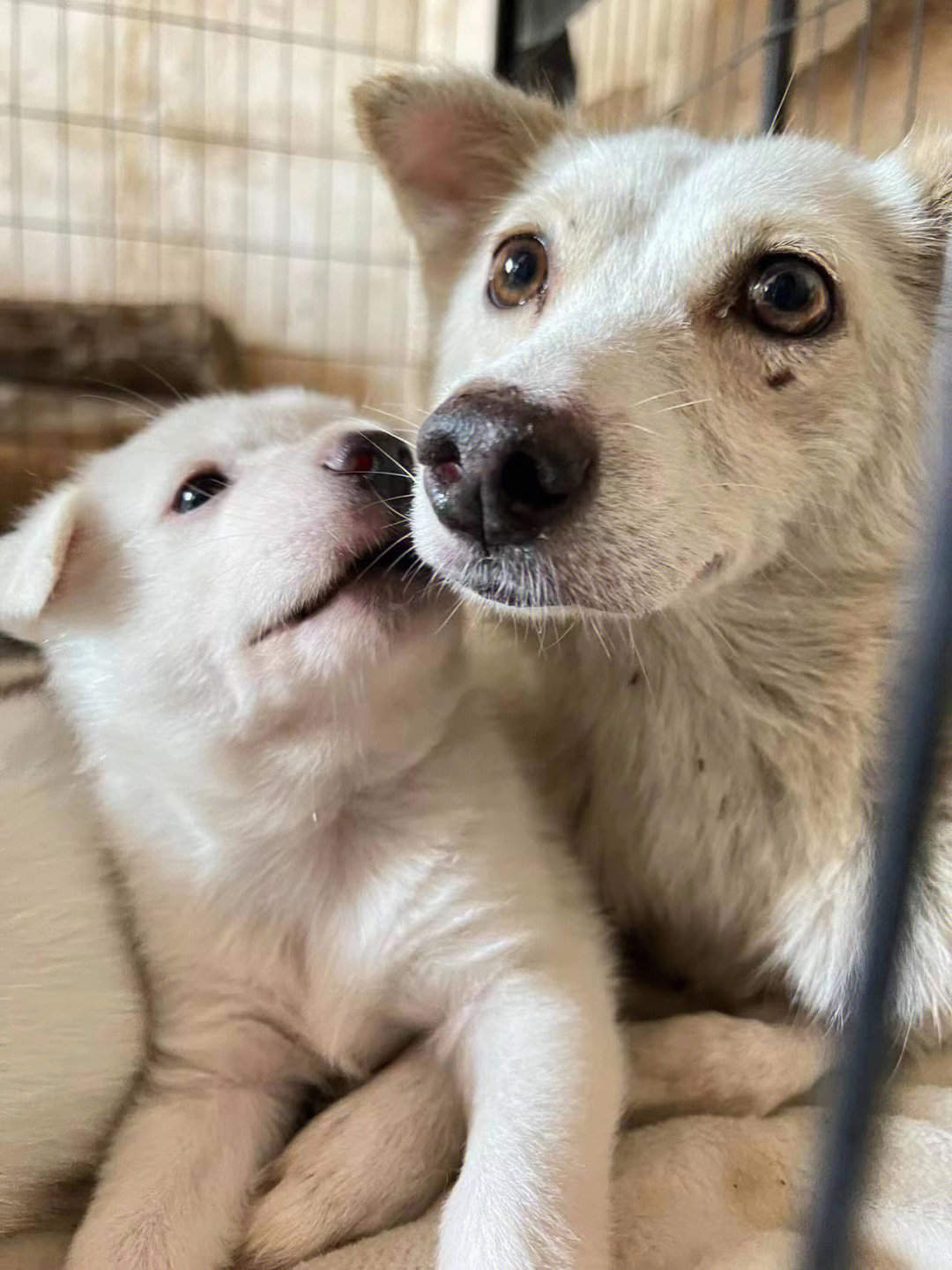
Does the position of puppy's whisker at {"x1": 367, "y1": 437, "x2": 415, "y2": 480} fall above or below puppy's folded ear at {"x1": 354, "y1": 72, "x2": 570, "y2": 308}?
below

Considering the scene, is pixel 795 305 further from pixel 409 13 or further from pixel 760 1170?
pixel 409 13

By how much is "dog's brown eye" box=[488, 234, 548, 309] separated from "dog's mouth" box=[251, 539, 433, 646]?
33 centimetres

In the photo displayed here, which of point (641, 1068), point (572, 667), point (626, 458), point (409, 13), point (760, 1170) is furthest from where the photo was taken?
point (409, 13)

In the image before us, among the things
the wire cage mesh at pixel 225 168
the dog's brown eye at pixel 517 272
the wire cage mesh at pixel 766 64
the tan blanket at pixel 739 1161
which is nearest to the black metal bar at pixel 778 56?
the wire cage mesh at pixel 766 64

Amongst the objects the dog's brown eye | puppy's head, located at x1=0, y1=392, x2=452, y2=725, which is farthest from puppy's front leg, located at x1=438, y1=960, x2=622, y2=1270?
the dog's brown eye

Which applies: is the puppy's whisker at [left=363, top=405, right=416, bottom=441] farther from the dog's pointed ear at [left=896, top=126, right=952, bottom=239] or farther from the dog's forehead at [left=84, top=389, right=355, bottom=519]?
the dog's pointed ear at [left=896, top=126, right=952, bottom=239]

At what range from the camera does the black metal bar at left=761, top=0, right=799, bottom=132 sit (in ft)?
4.73

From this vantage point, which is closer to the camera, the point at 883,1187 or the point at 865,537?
the point at 883,1187

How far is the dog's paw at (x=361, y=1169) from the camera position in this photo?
853 mm

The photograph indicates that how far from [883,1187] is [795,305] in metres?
0.72

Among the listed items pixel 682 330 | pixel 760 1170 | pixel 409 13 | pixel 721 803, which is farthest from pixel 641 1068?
pixel 409 13

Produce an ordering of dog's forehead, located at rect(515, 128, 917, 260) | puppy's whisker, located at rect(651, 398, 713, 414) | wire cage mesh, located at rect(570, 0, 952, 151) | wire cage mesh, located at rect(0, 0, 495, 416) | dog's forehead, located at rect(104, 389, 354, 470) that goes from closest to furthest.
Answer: puppy's whisker, located at rect(651, 398, 713, 414) → dog's forehead, located at rect(515, 128, 917, 260) → dog's forehead, located at rect(104, 389, 354, 470) → wire cage mesh, located at rect(570, 0, 952, 151) → wire cage mesh, located at rect(0, 0, 495, 416)

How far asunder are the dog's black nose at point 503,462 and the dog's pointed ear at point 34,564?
39 cm

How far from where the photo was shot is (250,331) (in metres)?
3.35
